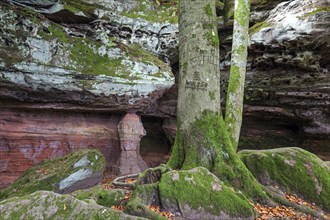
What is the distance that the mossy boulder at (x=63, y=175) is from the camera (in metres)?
6.90

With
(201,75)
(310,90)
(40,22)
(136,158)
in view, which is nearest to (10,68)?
(40,22)

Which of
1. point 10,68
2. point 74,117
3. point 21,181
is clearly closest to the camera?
point 21,181

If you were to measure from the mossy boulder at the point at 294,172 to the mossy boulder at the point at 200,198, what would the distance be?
181 cm

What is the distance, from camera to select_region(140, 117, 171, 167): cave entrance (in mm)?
15609

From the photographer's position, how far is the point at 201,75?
476 centimetres

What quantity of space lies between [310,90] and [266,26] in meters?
3.69

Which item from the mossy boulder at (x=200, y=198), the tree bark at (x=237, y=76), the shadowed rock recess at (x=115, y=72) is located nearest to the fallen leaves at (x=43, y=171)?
A: the shadowed rock recess at (x=115, y=72)

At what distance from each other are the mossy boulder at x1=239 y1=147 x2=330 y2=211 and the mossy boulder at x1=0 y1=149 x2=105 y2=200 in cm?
474

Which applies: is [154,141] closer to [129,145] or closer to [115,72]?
[129,145]

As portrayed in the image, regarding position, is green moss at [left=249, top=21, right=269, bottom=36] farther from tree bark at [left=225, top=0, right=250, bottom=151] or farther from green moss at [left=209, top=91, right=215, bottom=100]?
green moss at [left=209, top=91, right=215, bottom=100]

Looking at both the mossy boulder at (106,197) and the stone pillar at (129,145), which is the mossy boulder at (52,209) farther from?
the stone pillar at (129,145)

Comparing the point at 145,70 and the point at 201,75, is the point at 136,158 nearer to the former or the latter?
the point at 145,70

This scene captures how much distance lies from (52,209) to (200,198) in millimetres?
2036

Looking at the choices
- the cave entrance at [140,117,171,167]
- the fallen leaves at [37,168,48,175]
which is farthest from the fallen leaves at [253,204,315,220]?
the cave entrance at [140,117,171,167]
